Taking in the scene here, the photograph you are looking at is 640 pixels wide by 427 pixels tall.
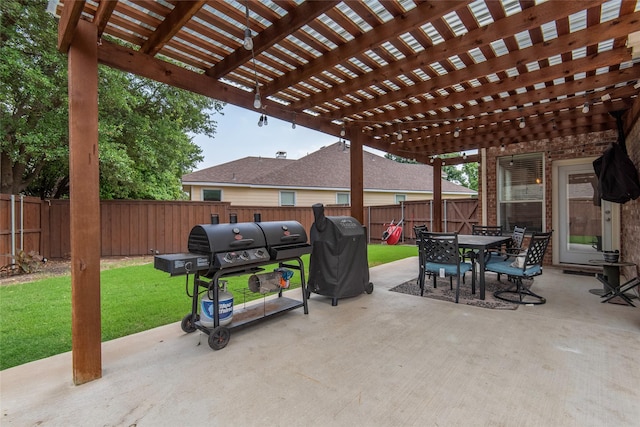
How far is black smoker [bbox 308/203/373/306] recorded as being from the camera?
3.99 meters

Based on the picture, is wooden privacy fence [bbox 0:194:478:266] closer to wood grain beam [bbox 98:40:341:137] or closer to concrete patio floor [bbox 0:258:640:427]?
wood grain beam [bbox 98:40:341:137]

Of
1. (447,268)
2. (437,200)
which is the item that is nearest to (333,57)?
(447,268)

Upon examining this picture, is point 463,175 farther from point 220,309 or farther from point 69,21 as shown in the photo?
point 69,21

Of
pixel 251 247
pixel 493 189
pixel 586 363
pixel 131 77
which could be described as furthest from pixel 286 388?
pixel 131 77

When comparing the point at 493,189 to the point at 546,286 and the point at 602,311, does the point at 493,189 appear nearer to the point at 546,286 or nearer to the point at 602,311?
the point at 546,286

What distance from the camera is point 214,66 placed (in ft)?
10.9

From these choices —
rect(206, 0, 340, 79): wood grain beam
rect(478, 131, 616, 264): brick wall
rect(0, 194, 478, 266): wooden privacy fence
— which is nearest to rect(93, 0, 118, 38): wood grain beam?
rect(206, 0, 340, 79): wood grain beam

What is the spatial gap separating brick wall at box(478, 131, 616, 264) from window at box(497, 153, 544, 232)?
12 centimetres

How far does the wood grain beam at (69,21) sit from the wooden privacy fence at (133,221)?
11.8ft

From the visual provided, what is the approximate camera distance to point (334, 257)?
4.01 m

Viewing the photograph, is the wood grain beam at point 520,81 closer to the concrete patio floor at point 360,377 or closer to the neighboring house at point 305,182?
the concrete patio floor at point 360,377

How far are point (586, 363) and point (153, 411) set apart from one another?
315 cm

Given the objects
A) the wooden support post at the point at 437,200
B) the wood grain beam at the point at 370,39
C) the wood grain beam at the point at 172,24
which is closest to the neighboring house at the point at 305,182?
the wooden support post at the point at 437,200

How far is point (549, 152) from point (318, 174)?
972 centimetres
